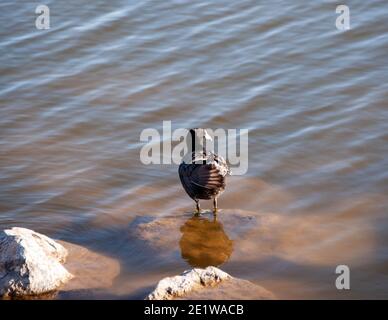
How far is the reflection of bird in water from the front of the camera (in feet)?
22.8

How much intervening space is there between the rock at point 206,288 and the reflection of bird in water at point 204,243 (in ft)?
2.72

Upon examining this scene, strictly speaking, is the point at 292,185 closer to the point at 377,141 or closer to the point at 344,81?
the point at 377,141

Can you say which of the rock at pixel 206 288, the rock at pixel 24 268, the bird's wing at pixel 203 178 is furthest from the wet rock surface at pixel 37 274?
the bird's wing at pixel 203 178

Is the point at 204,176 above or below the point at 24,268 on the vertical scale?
above

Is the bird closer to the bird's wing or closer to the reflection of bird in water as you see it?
the bird's wing

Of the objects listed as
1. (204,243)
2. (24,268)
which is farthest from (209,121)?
(24,268)

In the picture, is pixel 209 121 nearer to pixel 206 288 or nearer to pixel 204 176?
pixel 204 176

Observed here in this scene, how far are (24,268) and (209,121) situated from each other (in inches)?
160

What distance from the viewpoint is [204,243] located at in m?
7.30

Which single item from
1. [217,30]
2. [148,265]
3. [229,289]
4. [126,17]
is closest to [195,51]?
[217,30]

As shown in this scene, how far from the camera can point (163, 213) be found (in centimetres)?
789

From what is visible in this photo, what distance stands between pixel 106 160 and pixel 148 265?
2.42 meters

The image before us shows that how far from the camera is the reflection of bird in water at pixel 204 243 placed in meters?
6.96

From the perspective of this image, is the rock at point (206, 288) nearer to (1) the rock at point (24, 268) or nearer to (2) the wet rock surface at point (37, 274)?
(2) the wet rock surface at point (37, 274)
